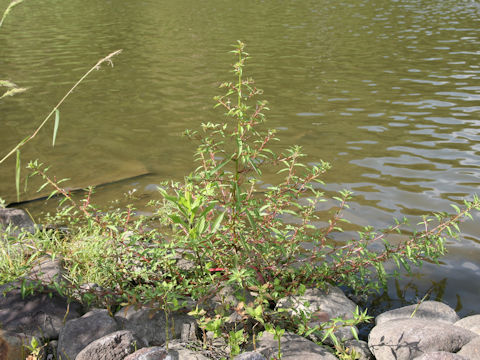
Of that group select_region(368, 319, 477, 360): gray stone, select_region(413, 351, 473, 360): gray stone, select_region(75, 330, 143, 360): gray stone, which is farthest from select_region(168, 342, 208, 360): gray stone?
select_region(413, 351, 473, 360): gray stone

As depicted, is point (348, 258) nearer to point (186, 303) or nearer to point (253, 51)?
point (186, 303)

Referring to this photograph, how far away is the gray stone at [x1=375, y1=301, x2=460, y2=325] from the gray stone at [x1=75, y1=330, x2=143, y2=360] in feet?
6.58

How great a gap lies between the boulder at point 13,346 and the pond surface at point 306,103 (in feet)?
10.0

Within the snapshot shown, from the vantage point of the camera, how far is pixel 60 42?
17.2 meters

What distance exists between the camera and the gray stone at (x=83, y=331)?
3225 millimetres

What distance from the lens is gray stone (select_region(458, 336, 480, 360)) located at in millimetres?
3166

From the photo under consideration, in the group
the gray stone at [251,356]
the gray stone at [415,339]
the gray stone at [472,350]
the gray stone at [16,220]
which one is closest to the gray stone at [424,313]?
the gray stone at [415,339]

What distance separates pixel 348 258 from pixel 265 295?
1.04 m

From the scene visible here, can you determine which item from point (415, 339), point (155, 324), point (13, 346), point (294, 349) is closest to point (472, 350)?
point (415, 339)

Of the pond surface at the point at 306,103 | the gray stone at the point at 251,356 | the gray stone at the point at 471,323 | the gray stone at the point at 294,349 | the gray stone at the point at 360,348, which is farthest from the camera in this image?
the pond surface at the point at 306,103

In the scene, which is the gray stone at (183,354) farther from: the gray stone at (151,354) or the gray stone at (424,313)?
the gray stone at (424,313)

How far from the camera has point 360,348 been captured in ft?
11.2

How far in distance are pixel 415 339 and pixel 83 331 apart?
7.84 feet

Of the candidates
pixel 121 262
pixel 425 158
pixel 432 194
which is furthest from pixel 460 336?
pixel 425 158
